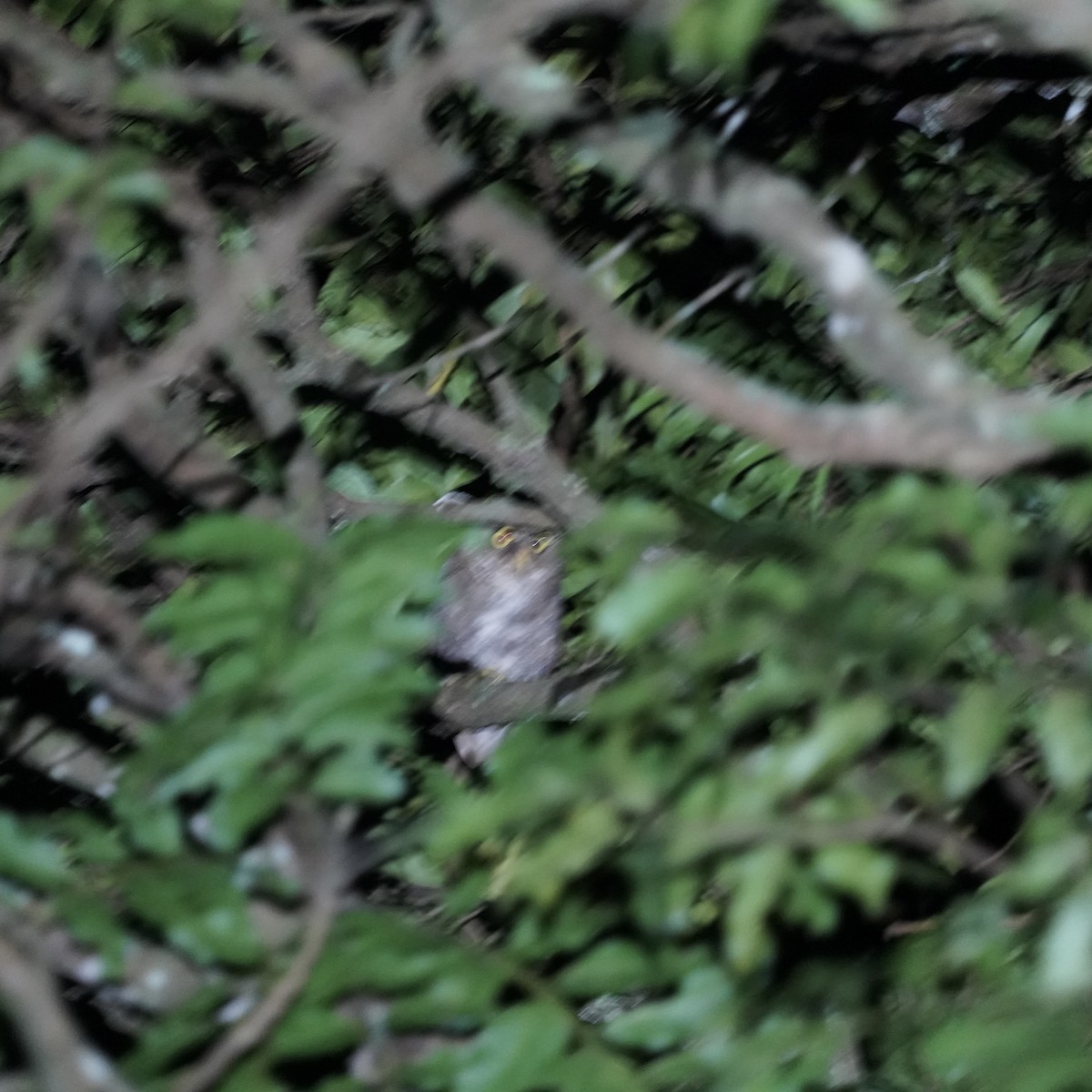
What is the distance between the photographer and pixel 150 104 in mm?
635

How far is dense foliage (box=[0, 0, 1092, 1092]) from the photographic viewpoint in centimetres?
53

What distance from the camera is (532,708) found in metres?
1.02

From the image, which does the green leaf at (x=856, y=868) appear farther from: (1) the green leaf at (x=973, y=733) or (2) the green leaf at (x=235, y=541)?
(2) the green leaf at (x=235, y=541)

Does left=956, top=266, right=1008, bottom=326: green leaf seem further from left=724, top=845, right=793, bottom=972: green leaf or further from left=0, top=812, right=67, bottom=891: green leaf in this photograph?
left=0, top=812, right=67, bottom=891: green leaf

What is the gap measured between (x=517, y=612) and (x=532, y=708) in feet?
0.92

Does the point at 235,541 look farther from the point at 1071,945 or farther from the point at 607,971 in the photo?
the point at 1071,945

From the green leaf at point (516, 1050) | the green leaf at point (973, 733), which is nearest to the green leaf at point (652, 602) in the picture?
the green leaf at point (973, 733)

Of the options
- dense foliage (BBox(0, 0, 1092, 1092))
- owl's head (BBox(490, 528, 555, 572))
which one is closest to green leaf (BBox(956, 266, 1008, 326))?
dense foliage (BBox(0, 0, 1092, 1092))

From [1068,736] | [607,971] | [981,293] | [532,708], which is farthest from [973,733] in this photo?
[981,293]

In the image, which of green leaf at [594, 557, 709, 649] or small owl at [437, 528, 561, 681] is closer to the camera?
green leaf at [594, 557, 709, 649]

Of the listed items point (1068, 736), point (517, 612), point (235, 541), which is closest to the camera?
point (1068, 736)

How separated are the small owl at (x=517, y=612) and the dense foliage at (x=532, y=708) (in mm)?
282

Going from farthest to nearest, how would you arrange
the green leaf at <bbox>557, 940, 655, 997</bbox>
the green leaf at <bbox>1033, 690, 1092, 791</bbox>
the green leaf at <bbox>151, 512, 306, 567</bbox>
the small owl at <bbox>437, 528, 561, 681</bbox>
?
the small owl at <bbox>437, 528, 561, 681</bbox>
the green leaf at <bbox>557, 940, 655, 997</bbox>
the green leaf at <bbox>151, 512, 306, 567</bbox>
the green leaf at <bbox>1033, 690, 1092, 791</bbox>

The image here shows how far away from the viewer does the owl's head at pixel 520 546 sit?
1.26 meters
